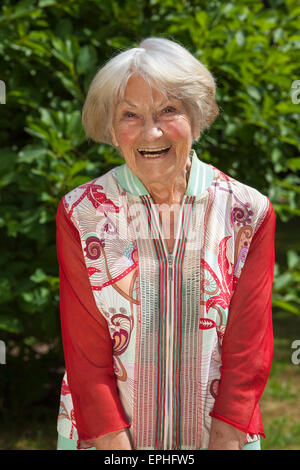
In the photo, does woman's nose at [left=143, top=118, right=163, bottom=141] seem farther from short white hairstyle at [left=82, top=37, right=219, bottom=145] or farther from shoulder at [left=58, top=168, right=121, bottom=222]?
shoulder at [left=58, top=168, right=121, bottom=222]

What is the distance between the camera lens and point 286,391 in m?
5.10

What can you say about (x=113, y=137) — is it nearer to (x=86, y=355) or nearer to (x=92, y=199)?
(x=92, y=199)

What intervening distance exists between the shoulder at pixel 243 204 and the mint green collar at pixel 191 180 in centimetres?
3

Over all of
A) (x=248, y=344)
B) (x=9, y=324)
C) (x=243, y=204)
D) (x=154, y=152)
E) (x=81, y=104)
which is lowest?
(x=9, y=324)

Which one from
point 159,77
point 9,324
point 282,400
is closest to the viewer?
point 159,77

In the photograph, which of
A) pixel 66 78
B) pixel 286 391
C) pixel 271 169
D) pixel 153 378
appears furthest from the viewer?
pixel 286 391

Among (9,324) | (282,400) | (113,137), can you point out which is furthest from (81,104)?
(282,400)

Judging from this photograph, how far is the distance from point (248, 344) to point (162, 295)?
290 mm

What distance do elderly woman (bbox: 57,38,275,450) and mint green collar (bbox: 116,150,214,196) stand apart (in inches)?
0.9

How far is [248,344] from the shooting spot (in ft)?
6.44

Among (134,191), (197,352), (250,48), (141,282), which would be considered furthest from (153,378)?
(250,48)

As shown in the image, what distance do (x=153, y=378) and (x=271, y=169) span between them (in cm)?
224

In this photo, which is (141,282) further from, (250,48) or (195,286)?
(250,48)

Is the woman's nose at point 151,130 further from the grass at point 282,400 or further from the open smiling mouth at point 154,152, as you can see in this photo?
the grass at point 282,400
